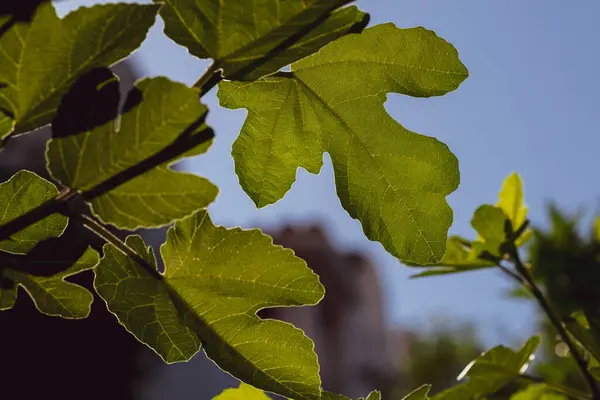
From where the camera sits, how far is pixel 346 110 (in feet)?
2.12

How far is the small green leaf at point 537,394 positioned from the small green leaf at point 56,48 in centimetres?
79

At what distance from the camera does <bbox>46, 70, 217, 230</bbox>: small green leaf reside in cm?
43

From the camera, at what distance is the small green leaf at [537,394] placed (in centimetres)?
99

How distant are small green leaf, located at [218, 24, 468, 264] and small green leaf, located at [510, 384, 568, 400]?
443 mm

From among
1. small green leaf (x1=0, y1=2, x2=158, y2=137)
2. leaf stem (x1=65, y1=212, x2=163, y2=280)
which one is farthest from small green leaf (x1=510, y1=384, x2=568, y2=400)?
small green leaf (x1=0, y1=2, x2=158, y2=137)

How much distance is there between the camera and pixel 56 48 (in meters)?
0.43

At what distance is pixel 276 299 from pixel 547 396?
617mm

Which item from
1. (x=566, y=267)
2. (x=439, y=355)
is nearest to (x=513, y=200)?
(x=566, y=267)

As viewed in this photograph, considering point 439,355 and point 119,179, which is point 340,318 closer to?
point 439,355

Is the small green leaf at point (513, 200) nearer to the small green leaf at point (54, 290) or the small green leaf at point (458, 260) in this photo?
the small green leaf at point (458, 260)

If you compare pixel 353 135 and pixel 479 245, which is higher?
pixel 353 135

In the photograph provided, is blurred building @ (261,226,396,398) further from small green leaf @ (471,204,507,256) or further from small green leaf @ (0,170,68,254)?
small green leaf @ (0,170,68,254)

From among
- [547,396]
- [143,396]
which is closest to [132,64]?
[143,396]

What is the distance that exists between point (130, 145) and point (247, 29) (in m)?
0.11
